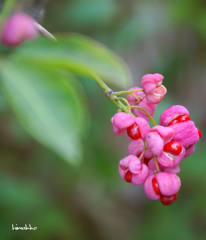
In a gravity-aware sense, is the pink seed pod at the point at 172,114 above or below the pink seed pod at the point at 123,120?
above

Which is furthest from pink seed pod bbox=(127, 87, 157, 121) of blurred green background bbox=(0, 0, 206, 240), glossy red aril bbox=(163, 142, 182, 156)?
blurred green background bbox=(0, 0, 206, 240)

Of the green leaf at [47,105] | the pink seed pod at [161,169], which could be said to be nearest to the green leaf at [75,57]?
the green leaf at [47,105]

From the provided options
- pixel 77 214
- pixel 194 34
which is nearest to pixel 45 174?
pixel 77 214

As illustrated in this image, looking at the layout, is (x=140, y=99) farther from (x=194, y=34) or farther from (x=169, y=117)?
(x=194, y=34)

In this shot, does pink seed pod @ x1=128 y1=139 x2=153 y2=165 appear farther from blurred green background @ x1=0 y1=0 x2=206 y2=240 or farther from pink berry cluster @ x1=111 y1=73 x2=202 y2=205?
blurred green background @ x1=0 y1=0 x2=206 y2=240

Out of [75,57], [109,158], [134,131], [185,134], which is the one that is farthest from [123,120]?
[109,158]

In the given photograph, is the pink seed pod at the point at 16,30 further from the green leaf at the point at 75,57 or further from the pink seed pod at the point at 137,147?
the pink seed pod at the point at 137,147
